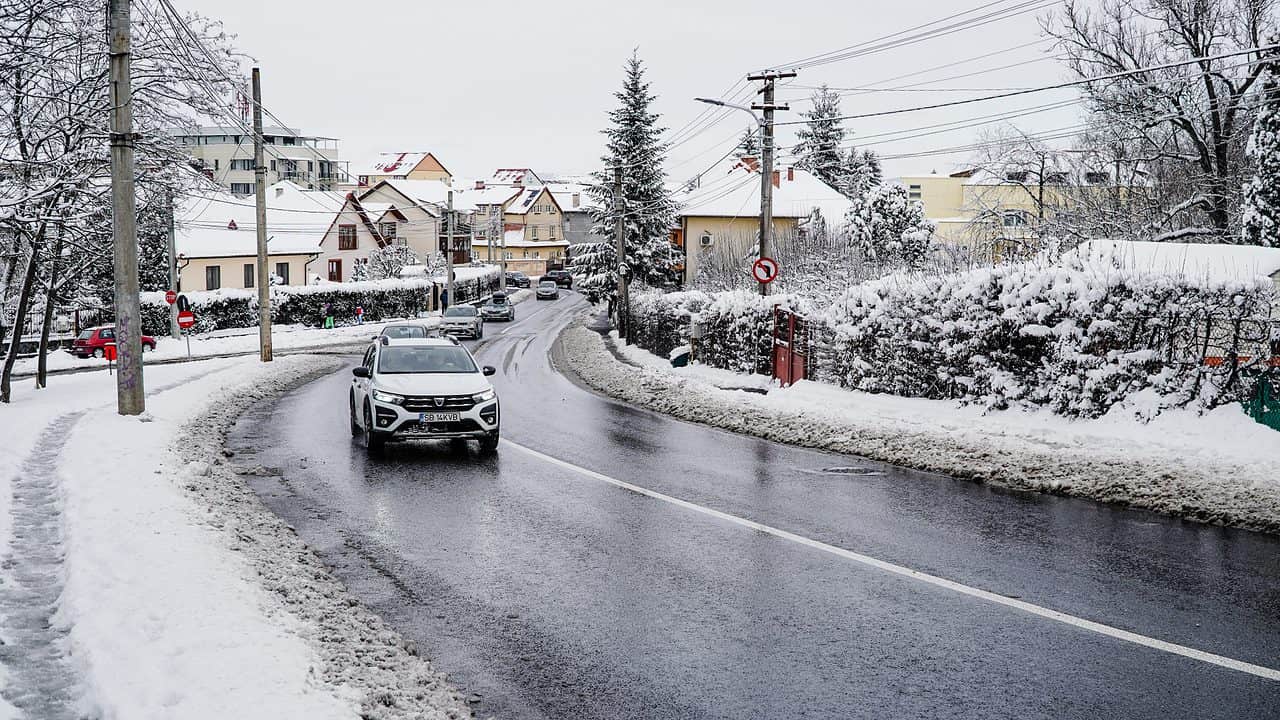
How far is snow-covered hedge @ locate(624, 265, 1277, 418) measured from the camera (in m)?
14.1

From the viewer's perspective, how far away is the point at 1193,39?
98.6ft

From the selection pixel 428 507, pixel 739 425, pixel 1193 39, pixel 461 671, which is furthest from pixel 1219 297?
pixel 1193 39

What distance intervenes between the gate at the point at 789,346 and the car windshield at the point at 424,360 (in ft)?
28.3

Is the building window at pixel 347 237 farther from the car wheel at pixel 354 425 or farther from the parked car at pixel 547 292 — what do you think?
the car wheel at pixel 354 425

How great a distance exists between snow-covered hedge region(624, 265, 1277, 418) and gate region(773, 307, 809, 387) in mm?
808

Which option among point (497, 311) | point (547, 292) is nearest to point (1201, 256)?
point (497, 311)

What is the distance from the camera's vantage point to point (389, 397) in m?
14.9

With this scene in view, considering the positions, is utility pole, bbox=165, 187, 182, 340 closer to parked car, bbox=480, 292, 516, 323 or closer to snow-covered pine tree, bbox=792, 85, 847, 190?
parked car, bbox=480, 292, 516, 323

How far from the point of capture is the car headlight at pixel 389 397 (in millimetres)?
14898

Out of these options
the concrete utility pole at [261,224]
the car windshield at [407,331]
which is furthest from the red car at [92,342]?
the car windshield at [407,331]

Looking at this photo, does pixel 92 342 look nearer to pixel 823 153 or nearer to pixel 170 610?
pixel 170 610

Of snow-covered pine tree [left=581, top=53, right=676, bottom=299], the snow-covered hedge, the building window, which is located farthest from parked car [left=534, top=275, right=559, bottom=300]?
the snow-covered hedge

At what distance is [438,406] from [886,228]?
1639 inches

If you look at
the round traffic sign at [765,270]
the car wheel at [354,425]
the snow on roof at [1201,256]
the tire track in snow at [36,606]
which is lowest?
the car wheel at [354,425]
